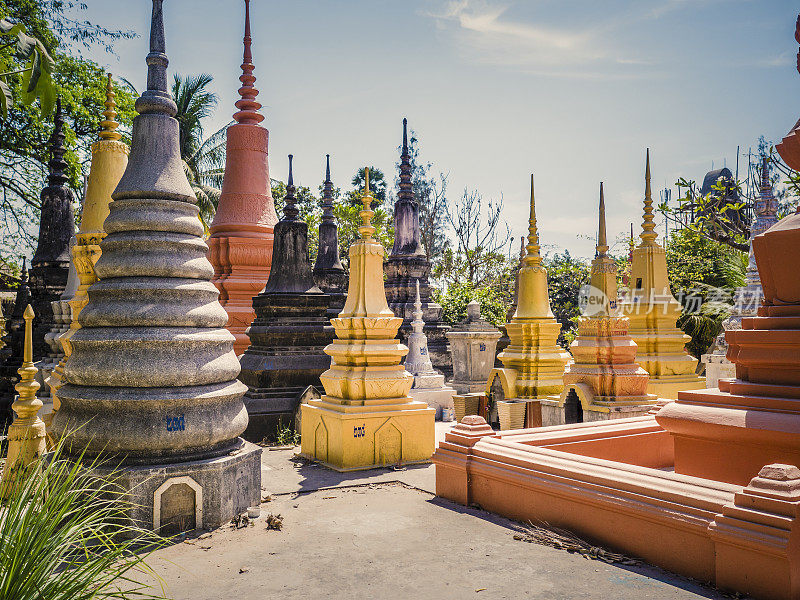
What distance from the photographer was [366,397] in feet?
24.4

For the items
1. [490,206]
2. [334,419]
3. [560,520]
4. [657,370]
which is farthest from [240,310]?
[490,206]

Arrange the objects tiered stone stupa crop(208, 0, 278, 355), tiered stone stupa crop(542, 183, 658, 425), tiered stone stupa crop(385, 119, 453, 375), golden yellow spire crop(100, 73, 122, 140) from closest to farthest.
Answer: golden yellow spire crop(100, 73, 122, 140)
tiered stone stupa crop(542, 183, 658, 425)
tiered stone stupa crop(208, 0, 278, 355)
tiered stone stupa crop(385, 119, 453, 375)

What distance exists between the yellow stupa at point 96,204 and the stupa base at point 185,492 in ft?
9.49

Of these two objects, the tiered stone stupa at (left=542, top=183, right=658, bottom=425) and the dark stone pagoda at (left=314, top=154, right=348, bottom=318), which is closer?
the tiered stone stupa at (left=542, top=183, right=658, bottom=425)

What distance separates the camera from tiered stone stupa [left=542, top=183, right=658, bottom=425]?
8.24 metres

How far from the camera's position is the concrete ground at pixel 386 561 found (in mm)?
3729

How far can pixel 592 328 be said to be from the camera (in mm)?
8602

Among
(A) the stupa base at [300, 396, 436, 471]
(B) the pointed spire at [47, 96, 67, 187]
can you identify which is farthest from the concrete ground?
(B) the pointed spire at [47, 96, 67, 187]

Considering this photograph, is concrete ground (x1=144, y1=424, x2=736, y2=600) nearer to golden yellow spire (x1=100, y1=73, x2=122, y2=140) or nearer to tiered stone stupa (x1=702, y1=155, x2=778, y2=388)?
golden yellow spire (x1=100, y1=73, x2=122, y2=140)

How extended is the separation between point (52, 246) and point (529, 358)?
893cm

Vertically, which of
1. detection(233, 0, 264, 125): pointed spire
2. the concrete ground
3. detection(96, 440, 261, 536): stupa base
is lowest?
the concrete ground

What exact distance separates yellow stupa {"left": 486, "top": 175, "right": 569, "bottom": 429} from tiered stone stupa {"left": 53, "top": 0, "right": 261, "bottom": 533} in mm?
5474

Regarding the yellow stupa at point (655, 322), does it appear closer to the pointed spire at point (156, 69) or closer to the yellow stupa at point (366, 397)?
the yellow stupa at point (366, 397)

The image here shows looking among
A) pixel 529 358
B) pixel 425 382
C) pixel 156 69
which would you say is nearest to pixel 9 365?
pixel 425 382
